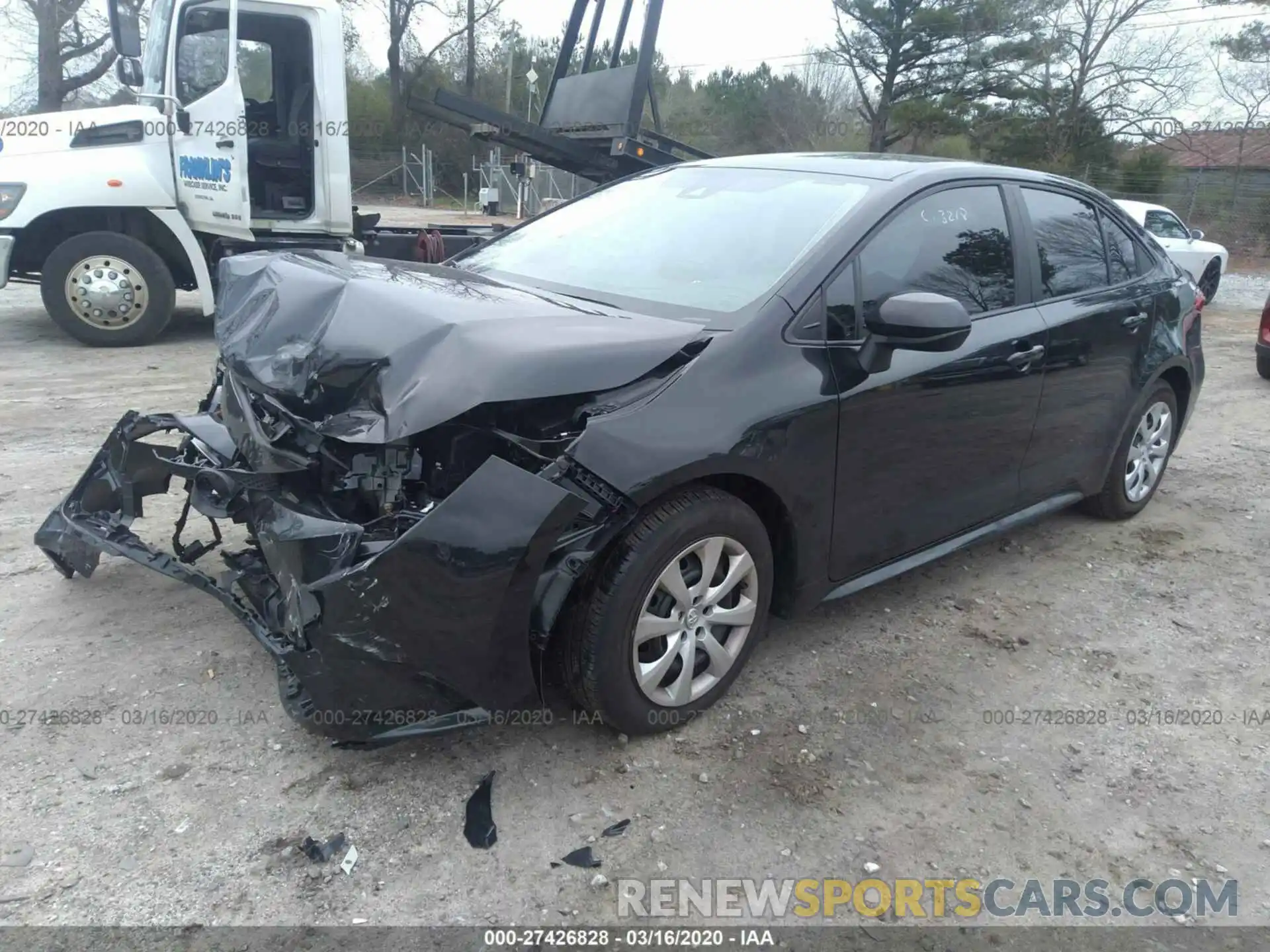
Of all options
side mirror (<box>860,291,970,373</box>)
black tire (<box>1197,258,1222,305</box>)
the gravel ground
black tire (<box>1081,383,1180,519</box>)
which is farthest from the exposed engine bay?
the gravel ground

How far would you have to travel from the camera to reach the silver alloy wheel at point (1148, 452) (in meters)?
4.74

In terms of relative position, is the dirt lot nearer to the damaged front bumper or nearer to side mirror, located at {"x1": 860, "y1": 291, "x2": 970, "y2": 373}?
the damaged front bumper

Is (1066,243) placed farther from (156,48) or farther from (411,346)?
(156,48)

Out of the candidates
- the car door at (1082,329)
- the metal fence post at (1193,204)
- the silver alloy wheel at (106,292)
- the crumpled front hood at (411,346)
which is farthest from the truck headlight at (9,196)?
the metal fence post at (1193,204)

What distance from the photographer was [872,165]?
3.62 m

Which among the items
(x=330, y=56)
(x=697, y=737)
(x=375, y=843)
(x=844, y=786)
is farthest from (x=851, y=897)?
(x=330, y=56)

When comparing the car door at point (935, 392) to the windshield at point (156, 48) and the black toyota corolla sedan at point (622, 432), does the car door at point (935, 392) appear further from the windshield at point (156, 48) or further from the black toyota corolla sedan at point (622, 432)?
the windshield at point (156, 48)

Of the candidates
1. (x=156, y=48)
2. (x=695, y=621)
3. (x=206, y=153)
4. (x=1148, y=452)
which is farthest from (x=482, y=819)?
(x=156, y=48)

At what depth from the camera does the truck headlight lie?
746cm

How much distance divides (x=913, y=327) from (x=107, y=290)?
7295 mm

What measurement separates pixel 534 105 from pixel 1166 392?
139 ft

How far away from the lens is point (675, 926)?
2264 mm

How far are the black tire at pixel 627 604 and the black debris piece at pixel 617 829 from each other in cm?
31

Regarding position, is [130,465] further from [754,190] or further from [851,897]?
[851,897]
